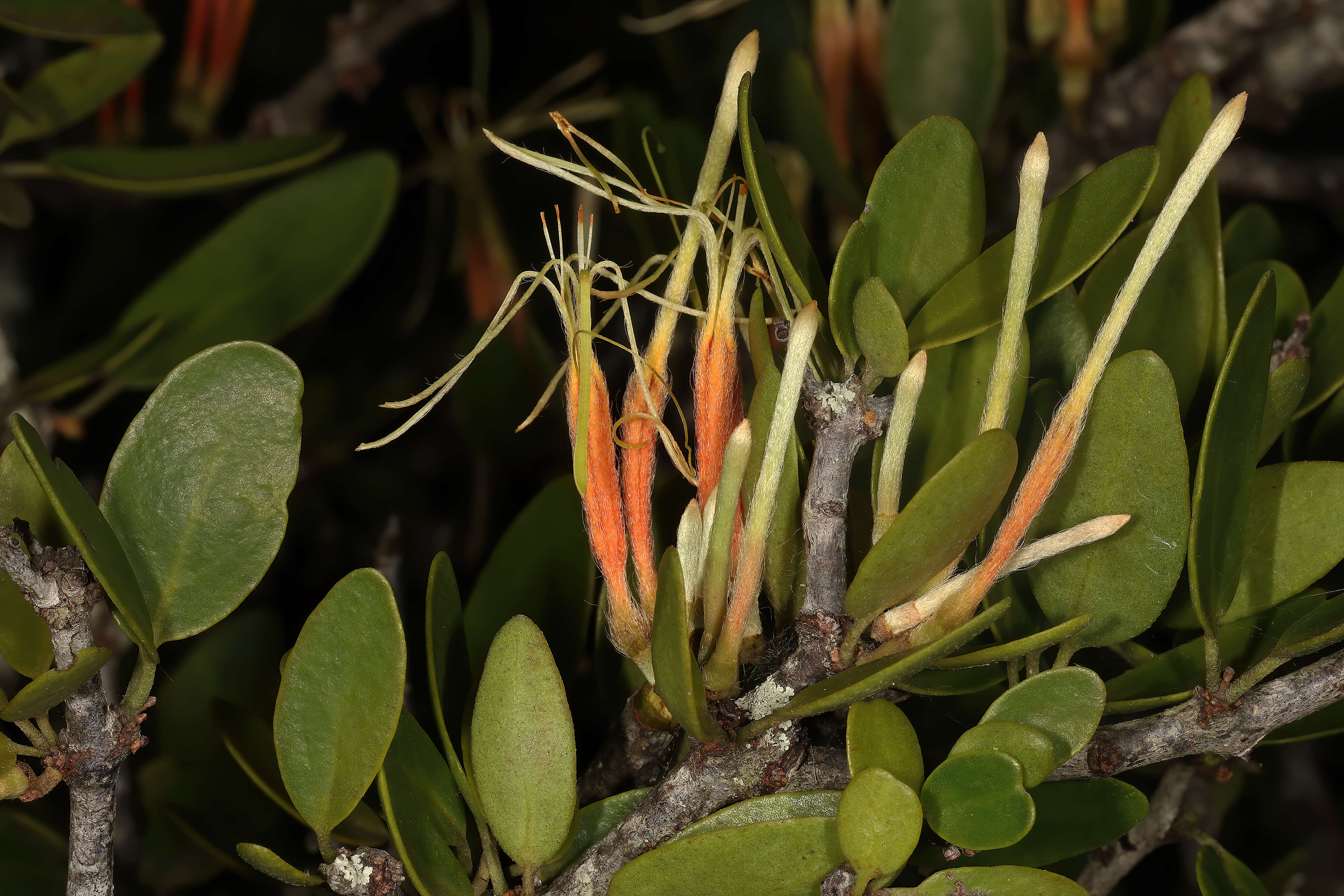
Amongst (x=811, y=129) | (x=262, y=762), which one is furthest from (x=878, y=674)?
(x=811, y=129)

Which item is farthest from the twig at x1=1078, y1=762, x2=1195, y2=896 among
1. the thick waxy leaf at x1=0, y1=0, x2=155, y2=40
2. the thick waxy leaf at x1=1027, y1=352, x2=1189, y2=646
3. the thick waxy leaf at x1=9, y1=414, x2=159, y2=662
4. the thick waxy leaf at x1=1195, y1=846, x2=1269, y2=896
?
the thick waxy leaf at x1=0, y1=0, x2=155, y2=40

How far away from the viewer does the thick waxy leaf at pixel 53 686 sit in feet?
1.40

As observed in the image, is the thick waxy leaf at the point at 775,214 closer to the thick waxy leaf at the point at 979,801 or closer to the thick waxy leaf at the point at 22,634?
the thick waxy leaf at the point at 979,801

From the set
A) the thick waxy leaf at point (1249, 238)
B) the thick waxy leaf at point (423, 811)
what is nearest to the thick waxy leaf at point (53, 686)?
the thick waxy leaf at point (423, 811)

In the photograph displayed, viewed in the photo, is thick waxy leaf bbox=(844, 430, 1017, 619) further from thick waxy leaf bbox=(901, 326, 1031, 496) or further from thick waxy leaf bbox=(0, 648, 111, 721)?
thick waxy leaf bbox=(0, 648, 111, 721)

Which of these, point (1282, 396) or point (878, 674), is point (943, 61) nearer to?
point (1282, 396)

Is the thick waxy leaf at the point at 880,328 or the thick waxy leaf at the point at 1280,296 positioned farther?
the thick waxy leaf at the point at 1280,296

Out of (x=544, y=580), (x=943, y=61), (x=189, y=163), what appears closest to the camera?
(x=544, y=580)

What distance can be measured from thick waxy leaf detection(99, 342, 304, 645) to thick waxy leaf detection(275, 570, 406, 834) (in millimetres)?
56

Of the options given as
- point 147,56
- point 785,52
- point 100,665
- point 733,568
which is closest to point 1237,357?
point 733,568

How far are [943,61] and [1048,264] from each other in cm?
56

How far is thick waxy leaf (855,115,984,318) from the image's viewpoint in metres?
0.48

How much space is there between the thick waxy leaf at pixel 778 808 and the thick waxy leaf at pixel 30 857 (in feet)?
1.46

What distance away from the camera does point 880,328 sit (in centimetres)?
43
